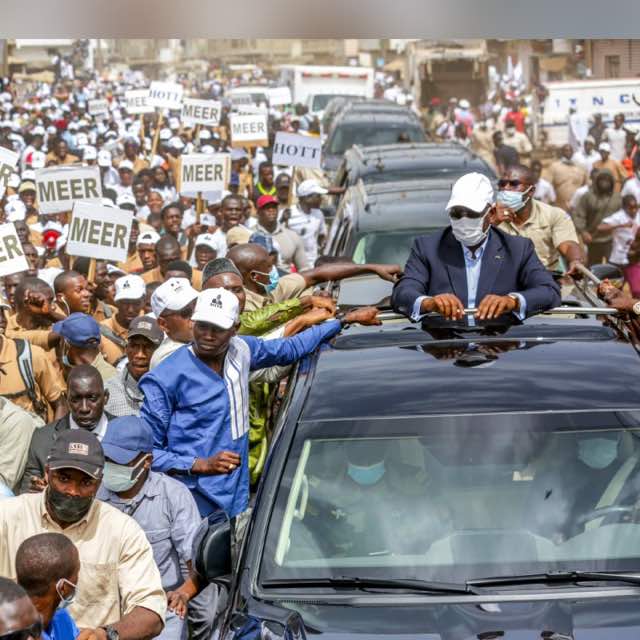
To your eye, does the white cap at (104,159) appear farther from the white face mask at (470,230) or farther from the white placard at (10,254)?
the white face mask at (470,230)

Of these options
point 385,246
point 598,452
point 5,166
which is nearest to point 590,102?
point 5,166

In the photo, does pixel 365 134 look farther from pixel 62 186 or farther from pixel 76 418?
pixel 76 418

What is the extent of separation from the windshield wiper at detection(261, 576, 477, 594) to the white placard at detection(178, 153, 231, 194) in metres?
11.5

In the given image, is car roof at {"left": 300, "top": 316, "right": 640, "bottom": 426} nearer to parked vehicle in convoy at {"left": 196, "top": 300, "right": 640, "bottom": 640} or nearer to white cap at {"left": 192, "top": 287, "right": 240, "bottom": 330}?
parked vehicle in convoy at {"left": 196, "top": 300, "right": 640, "bottom": 640}

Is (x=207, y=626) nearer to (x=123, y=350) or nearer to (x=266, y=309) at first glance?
(x=266, y=309)

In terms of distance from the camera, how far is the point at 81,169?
13.7 metres

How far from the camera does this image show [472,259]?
6.57m

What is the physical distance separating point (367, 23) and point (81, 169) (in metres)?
4.64

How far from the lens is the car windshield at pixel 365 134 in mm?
24750

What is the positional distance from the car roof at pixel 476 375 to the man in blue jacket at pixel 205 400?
708 millimetres

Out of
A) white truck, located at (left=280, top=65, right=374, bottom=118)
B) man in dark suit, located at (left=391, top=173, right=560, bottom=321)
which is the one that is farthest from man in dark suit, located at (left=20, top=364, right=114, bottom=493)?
white truck, located at (left=280, top=65, right=374, bottom=118)

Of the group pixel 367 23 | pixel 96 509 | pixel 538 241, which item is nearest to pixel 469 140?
pixel 367 23

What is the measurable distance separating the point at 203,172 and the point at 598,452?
1144 centimetres

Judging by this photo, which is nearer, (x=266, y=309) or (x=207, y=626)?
(x=207, y=626)
